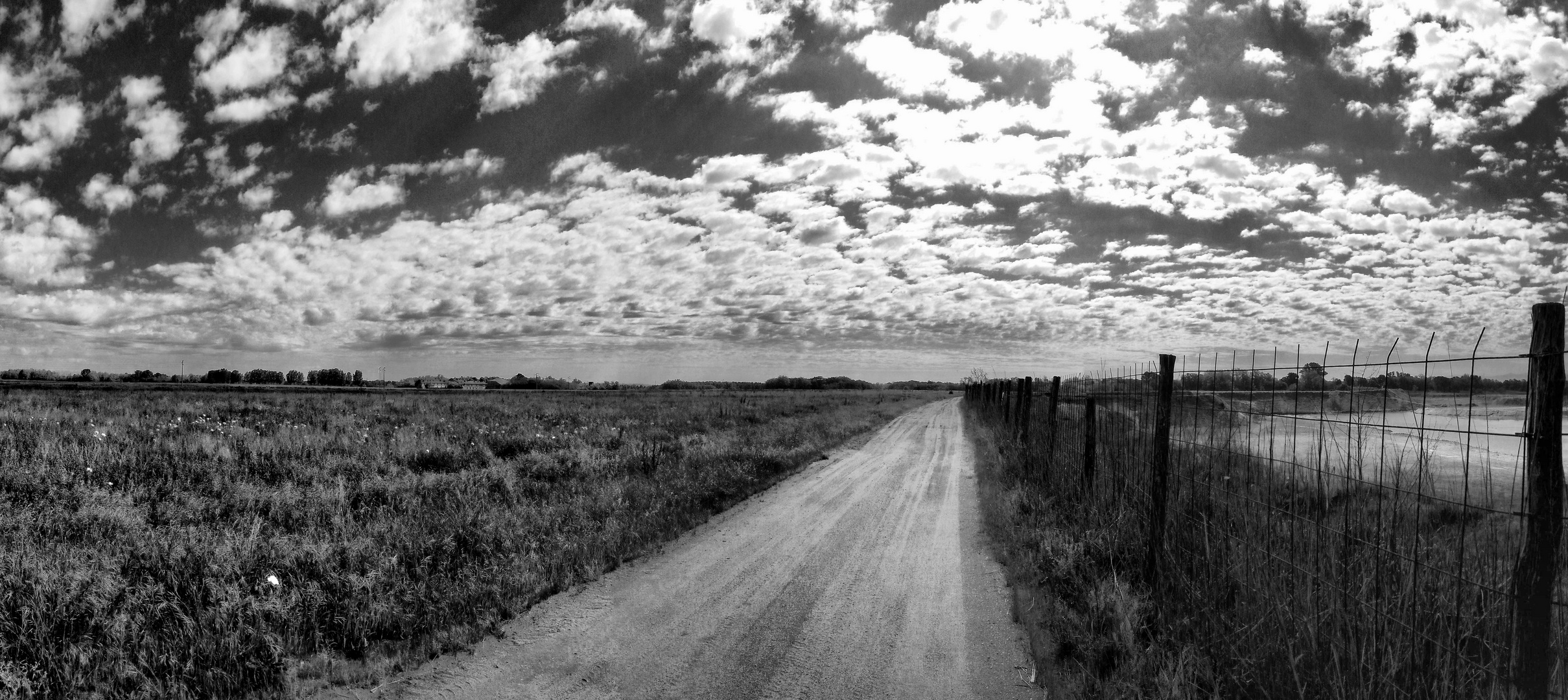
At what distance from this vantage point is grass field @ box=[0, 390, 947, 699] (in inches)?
201

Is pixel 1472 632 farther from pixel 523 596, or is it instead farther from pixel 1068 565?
pixel 523 596

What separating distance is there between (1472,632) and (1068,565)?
134 inches

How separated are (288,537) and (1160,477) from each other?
9613 millimetres

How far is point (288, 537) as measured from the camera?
8.13 m

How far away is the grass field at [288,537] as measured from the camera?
510 cm

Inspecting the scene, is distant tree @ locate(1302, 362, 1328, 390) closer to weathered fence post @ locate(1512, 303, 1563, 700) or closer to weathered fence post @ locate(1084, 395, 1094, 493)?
weathered fence post @ locate(1512, 303, 1563, 700)

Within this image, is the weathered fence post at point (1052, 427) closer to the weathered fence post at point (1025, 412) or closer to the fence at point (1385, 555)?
the weathered fence post at point (1025, 412)

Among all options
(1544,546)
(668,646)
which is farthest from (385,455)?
(1544,546)

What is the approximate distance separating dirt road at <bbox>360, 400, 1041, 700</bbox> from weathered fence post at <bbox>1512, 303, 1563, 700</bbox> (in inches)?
103

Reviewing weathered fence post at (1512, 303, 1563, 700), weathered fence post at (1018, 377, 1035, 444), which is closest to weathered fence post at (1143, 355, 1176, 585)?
weathered fence post at (1512, 303, 1563, 700)

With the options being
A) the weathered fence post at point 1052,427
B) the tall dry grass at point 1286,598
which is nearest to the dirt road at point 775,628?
the tall dry grass at point 1286,598

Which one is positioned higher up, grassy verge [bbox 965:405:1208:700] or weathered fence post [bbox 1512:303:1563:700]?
weathered fence post [bbox 1512:303:1563:700]

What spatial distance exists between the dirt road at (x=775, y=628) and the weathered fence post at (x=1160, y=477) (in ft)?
4.82

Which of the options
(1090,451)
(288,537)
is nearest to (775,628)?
(288,537)
